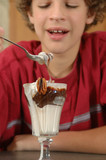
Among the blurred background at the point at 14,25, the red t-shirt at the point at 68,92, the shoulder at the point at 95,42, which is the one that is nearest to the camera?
the red t-shirt at the point at 68,92

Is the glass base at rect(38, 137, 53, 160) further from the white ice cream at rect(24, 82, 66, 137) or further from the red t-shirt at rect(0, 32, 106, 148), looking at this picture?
the red t-shirt at rect(0, 32, 106, 148)

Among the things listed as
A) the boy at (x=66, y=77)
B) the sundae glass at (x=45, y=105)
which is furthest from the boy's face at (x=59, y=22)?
the sundae glass at (x=45, y=105)

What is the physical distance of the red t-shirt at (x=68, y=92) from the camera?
1.15 metres

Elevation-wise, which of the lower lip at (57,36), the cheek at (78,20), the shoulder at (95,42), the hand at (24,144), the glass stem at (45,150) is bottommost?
the hand at (24,144)

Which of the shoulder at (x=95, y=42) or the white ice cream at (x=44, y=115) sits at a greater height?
the shoulder at (x=95, y=42)

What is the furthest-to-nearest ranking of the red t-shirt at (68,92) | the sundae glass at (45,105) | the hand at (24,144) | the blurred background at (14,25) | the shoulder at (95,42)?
the blurred background at (14,25) → the shoulder at (95,42) → the red t-shirt at (68,92) → the hand at (24,144) → the sundae glass at (45,105)

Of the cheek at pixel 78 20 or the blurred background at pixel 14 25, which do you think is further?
the blurred background at pixel 14 25

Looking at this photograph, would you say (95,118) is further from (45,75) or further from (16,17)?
(16,17)

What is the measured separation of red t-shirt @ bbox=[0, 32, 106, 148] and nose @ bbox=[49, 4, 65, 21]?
0.71 feet

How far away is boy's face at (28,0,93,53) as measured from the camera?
111 centimetres

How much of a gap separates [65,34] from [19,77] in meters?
0.25

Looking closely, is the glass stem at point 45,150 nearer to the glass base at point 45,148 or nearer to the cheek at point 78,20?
the glass base at point 45,148

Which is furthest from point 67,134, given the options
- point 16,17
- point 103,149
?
point 16,17

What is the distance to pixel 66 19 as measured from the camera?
112 centimetres
